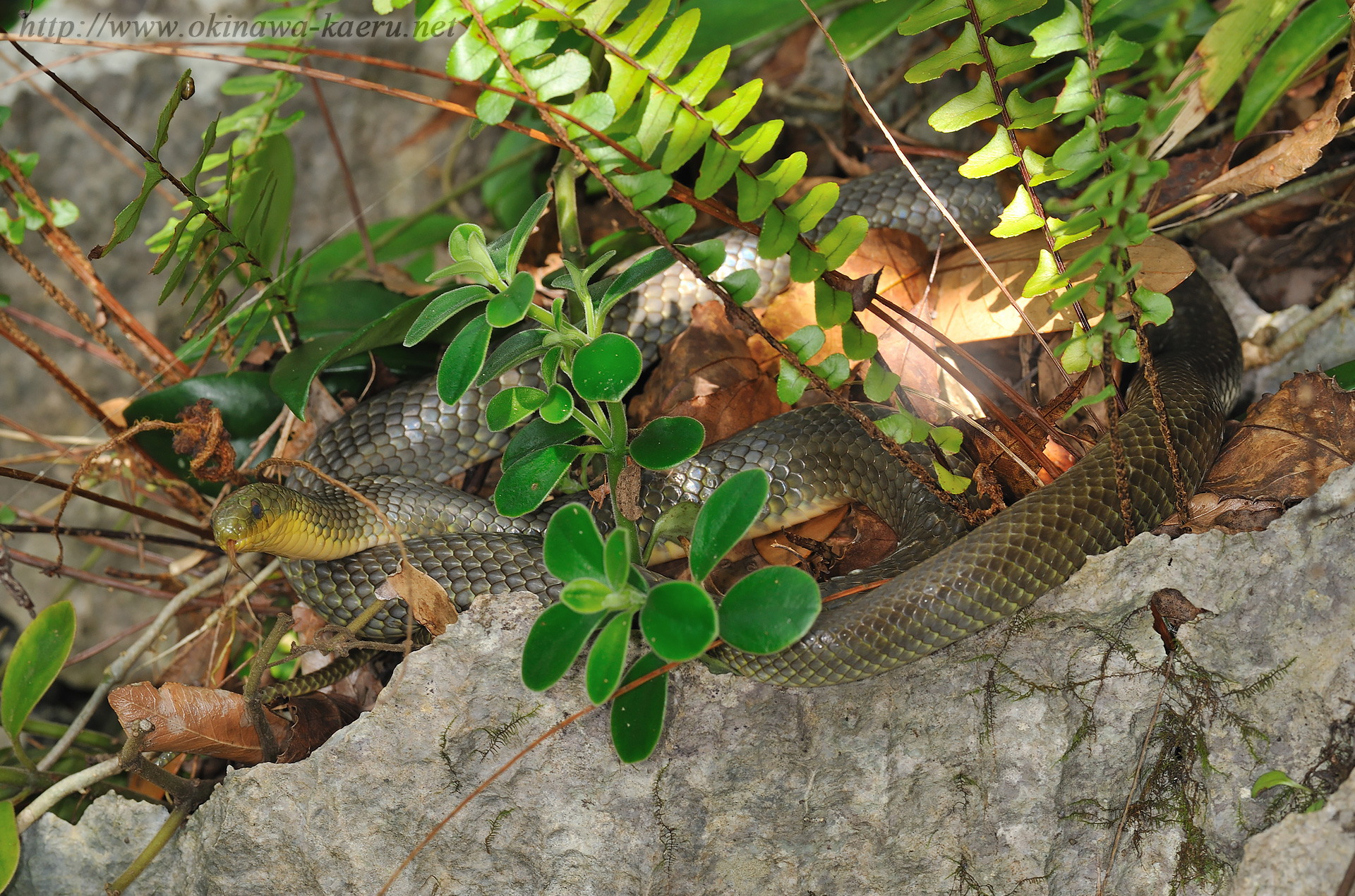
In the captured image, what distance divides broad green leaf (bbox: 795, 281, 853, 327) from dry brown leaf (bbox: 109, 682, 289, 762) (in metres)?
2.10

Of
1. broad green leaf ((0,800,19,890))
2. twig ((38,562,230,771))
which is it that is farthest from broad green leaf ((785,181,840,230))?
broad green leaf ((0,800,19,890))

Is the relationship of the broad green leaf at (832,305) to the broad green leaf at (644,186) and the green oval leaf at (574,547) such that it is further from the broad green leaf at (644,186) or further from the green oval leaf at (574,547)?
the green oval leaf at (574,547)

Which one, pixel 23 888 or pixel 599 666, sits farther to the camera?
pixel 23 888

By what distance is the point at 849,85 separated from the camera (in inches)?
173

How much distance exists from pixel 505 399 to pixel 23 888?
7.68ft

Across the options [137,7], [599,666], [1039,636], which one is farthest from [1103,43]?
[137,7]

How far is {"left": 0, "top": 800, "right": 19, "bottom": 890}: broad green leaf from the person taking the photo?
109 inches

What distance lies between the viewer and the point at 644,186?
2127mm

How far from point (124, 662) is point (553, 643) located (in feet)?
7.18

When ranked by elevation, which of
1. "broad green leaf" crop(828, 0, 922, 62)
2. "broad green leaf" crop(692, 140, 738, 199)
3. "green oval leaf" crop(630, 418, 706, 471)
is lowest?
"green oval leaf" crop(630, 418, 706, 471)

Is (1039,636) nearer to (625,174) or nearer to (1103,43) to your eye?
(1103,43)

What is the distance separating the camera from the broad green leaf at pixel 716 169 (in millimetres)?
2193

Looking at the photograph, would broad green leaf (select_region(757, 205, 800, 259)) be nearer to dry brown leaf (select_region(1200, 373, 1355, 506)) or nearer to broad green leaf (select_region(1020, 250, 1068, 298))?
broad green leaf (select_region(1020, 250, 1068, 298))

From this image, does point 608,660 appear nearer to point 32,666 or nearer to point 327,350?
point 327,350
